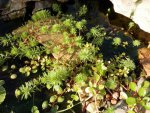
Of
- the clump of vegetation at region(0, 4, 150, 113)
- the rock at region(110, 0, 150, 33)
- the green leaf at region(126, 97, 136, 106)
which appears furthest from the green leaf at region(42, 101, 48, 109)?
the rock at region(110, 0, 150, 33)

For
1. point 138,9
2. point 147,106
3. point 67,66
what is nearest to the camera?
point 147,106

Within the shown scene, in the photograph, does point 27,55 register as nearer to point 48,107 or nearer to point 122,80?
point 48,107

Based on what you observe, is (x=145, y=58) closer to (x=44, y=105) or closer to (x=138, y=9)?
(x=138, y=9)

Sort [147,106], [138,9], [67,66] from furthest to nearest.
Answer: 1. [67,66]
2. [138,9]
3. [147,106]

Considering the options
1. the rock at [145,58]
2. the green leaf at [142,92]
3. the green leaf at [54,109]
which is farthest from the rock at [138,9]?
the green leaf at [54,109]

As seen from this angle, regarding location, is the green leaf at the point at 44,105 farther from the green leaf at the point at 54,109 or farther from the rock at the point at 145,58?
the rock at the point at 145,58

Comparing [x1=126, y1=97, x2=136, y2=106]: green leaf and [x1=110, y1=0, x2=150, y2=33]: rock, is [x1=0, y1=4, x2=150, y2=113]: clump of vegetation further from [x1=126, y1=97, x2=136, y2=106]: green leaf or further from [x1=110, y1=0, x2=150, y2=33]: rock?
[x1=110, y1=0, x2=150, y2=33]: rock

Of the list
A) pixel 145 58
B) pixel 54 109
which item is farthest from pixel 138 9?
pixel 54 109
